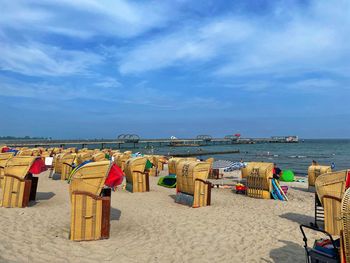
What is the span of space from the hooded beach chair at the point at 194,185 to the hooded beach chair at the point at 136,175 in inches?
107

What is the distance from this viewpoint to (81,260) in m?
5.88

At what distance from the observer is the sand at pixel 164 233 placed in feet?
20.5

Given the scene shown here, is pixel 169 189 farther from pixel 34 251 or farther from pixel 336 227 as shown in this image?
pixel 34 251

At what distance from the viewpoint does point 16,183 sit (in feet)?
32.8

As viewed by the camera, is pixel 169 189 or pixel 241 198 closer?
pixel 241 198

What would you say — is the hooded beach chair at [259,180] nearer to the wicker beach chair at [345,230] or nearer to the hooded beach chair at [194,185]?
the hooded beach chair at [194,185]

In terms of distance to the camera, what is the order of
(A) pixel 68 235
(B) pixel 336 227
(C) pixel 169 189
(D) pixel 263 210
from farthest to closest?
(C) pixel 169 189, (D) pixel 263 210, (B) pixel 336 227, (A) pixel 68 235

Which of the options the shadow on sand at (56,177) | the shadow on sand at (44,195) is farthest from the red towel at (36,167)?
the shadow on sand at (56,177)

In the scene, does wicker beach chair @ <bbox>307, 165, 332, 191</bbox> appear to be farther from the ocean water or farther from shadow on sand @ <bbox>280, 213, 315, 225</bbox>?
the ocean water

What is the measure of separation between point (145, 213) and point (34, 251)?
459cm

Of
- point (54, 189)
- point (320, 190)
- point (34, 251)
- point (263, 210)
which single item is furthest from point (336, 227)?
point (54, 189)

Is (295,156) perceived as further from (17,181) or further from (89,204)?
(89,204)

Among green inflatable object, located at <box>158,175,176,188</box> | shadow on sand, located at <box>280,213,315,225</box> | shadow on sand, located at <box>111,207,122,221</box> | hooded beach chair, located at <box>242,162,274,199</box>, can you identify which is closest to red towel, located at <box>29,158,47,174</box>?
shadow on sand, located at <box>111,207,122,221</box>

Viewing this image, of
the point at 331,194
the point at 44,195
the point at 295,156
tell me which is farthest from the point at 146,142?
the point at 331,194
